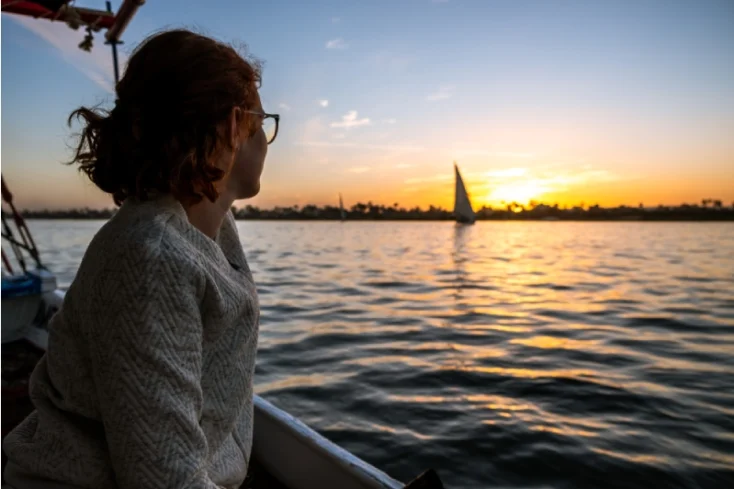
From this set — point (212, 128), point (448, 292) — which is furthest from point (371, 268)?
point (212, 128)

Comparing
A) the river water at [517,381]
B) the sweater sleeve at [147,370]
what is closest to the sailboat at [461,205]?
the river water at [517,381]

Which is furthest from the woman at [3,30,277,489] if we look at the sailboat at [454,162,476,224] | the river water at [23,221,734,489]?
the sailboat at [454,162,476,224]

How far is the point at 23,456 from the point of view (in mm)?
1257

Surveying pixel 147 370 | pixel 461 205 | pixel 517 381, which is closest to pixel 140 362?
pixel 147 370

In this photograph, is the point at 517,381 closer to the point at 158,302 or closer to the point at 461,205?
the point at 158,302

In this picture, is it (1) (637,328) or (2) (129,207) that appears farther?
(1) (637,328)

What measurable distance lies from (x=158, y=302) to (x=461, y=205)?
76.9 m

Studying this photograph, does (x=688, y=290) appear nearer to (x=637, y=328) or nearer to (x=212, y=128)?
(x=637, y=328)

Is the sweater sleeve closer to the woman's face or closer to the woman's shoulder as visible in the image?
the woman's shoulder

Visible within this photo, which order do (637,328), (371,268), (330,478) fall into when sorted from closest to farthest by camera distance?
1. (330,478)
2. (637,328)
3. (371,268)

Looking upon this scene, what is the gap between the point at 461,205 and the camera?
251 ft

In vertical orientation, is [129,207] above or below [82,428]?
above

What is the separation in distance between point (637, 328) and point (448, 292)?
6146 mm

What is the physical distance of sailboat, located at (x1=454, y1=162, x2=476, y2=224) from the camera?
7094 cm
